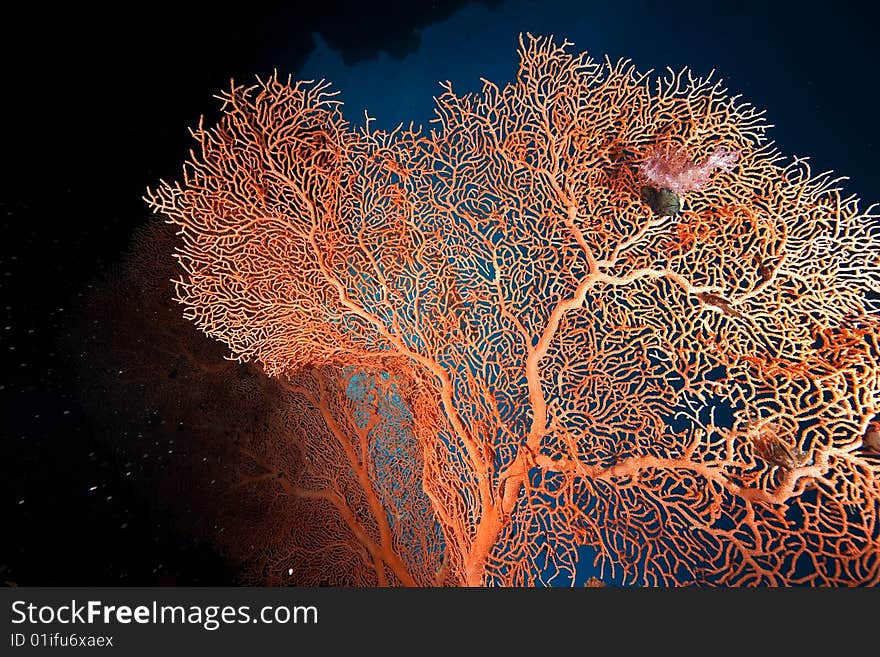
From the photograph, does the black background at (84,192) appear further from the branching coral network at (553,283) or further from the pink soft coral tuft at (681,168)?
the pink soft coral tuft at (681,168)

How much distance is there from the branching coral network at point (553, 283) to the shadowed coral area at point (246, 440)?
1.75 meters

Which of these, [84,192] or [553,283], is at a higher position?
[84,192]

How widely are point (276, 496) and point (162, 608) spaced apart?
4.09 meters

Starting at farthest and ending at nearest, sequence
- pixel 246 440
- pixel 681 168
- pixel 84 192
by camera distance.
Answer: pixel 84 192 < pixel 246 440 < pixel 681 168

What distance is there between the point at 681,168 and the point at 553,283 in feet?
4.77

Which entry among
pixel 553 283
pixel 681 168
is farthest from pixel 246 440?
pixel 681 168

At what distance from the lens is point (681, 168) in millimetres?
2982

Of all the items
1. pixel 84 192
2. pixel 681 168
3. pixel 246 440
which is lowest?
pixel 246 440

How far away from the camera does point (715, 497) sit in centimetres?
225

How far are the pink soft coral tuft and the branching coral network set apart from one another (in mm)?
19

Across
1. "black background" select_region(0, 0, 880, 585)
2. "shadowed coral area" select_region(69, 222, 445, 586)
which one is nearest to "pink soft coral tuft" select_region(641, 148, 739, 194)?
"shadowed coral area" select_region(69, 222, 445, 586)

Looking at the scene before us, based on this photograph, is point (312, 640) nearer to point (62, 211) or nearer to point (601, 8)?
point (62, 211)

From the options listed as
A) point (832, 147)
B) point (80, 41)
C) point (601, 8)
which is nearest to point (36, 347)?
point (80, 41)

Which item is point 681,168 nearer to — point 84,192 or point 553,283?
point 553,283
